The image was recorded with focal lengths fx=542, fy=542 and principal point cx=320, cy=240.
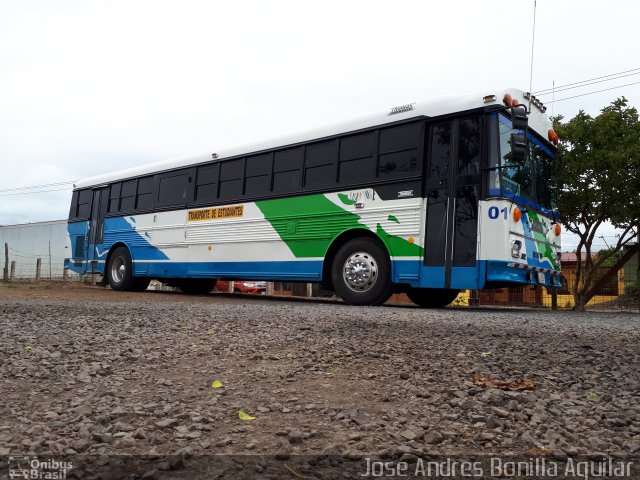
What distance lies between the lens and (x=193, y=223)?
37.8 feet

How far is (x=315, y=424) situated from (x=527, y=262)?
20.7 feet

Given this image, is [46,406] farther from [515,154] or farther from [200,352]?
[515,154]

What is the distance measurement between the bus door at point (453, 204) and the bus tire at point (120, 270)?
7.89 meters

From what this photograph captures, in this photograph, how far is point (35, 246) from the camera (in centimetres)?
2595

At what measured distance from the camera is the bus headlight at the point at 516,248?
7.41 metres

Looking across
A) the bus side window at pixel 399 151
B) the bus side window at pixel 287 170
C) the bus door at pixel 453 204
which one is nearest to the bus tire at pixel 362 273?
the bus door at pixel 453 204

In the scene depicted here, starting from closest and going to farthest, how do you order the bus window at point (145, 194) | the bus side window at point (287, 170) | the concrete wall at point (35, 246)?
the bus side window at point (287, 170) → the bus window at point (145, 194) → the concrete wall at point (35, 246)

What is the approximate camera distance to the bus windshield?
7.53 m

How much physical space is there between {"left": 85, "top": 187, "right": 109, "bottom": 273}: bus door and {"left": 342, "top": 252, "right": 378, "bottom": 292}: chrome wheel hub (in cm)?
777

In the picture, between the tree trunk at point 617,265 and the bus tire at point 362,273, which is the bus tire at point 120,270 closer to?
the bus tire at point 362,273

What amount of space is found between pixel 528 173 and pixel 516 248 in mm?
1390

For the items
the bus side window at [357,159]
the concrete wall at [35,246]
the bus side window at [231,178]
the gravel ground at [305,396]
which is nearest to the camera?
the gravel ground at [305,396]
